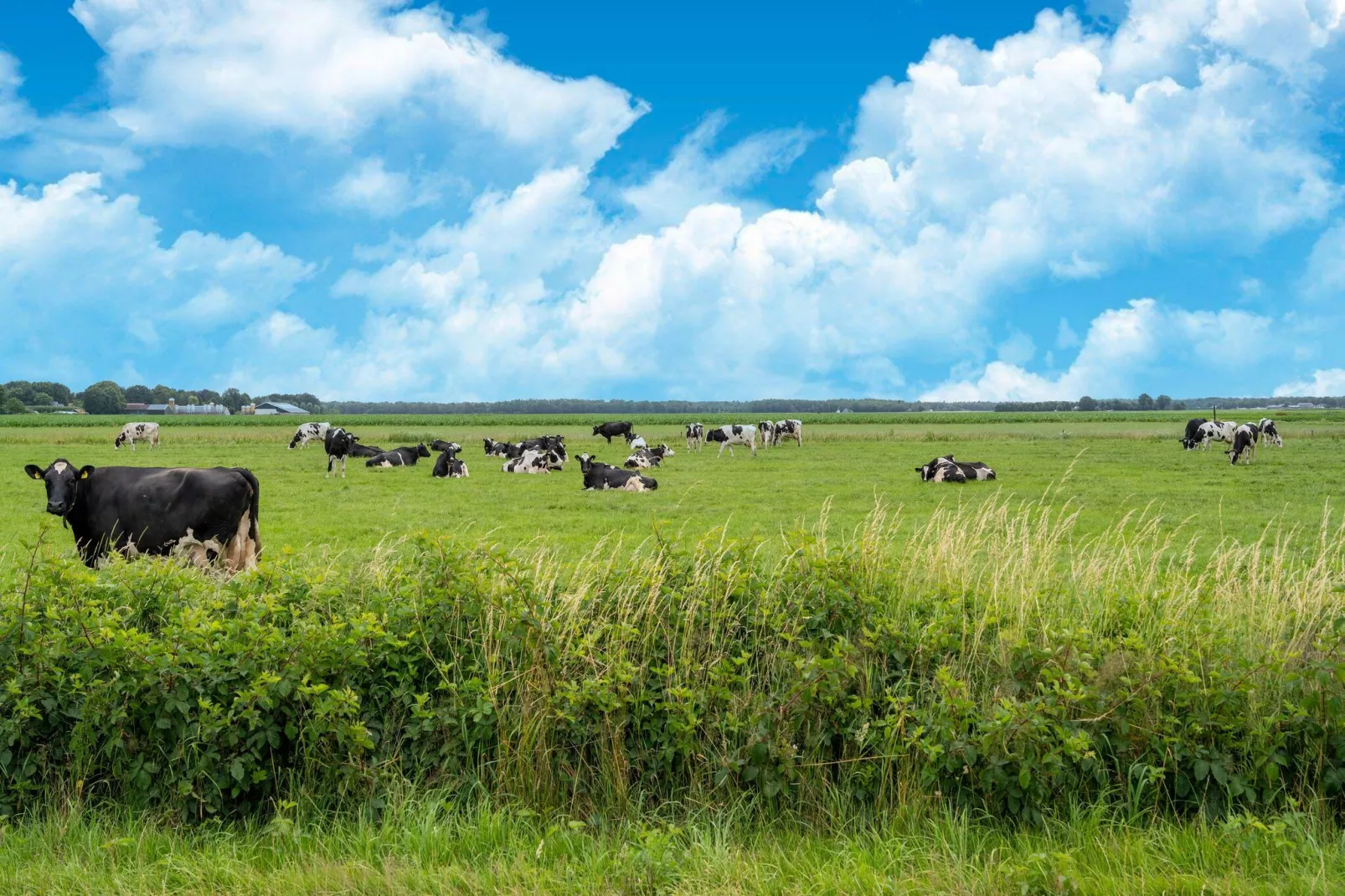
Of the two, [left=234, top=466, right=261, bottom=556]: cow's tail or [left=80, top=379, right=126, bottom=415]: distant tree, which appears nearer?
[left=234, top=466, right=261, bottom=556]: cow's tail

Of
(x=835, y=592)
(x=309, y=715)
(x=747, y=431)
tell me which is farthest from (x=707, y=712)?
(x=747, y=431)

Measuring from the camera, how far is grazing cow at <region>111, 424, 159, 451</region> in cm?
4834

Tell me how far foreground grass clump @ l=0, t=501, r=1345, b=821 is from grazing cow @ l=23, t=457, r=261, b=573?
6117 mm

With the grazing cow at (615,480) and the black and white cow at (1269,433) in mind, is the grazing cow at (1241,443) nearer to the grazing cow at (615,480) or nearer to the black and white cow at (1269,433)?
the black and white cow at (1269,433)

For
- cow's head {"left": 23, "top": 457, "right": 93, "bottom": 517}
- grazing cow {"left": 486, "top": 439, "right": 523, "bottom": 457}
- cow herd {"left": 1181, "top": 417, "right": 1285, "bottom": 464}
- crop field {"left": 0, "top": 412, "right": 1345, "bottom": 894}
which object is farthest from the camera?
cow herd {"left": 1181, "top": 417, "right": 1285, "bottom": 464}

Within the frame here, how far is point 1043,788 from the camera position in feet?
18.0

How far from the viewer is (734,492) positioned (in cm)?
2502

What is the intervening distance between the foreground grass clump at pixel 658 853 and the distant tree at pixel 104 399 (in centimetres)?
19592

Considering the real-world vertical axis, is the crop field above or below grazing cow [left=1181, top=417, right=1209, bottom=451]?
below

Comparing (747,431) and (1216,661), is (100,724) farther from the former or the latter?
(747,431)

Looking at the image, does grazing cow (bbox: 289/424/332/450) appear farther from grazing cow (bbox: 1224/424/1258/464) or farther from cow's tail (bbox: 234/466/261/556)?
grazing cow (bbox: 1224/424/1258/464)

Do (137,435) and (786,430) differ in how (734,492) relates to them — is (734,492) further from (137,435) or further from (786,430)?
(137,435)

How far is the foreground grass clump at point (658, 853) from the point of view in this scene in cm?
464

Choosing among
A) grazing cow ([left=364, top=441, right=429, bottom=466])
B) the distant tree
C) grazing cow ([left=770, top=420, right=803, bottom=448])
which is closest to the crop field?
grazing cow ([left=364, top=441, right=429, bottom=466])
